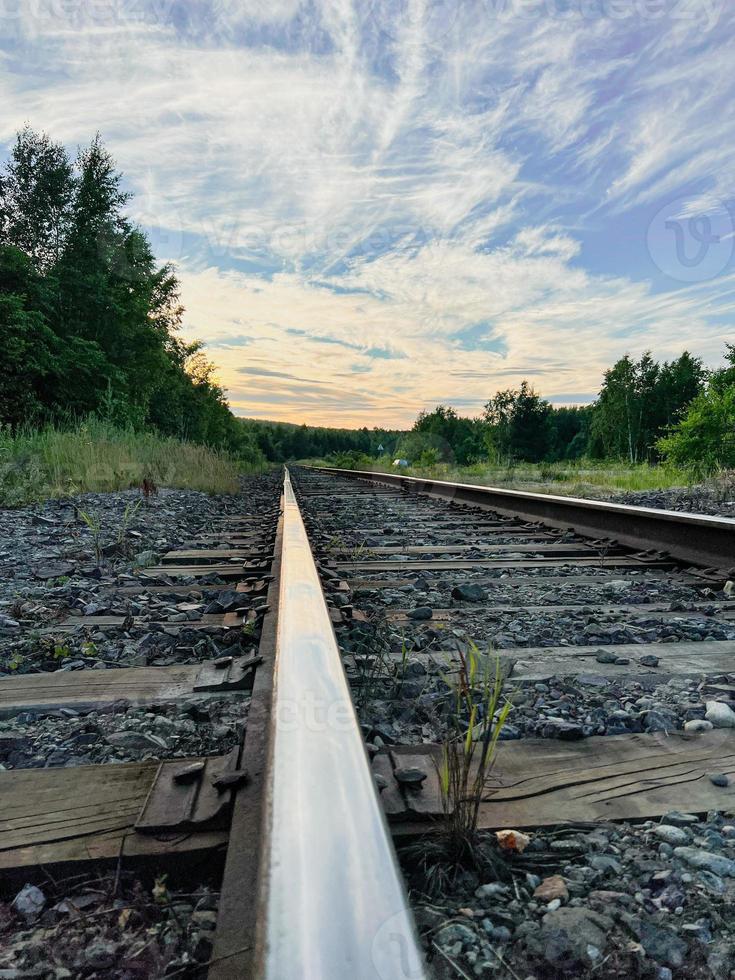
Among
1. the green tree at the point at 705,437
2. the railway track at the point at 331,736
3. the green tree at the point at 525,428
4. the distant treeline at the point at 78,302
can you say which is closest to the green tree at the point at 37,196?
the distant treeline at the point at 78,302

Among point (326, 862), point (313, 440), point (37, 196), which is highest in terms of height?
point (37, 196)

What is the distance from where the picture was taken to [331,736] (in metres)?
0.94

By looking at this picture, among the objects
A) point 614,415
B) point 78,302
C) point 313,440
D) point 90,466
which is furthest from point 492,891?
point 313,440

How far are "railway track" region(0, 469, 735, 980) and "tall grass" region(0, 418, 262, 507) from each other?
423cm

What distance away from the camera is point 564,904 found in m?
0.84

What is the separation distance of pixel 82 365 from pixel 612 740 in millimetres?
22905

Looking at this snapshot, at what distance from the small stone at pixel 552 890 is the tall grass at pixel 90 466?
5.69 meters

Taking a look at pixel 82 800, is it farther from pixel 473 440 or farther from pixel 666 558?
pixel 473 440

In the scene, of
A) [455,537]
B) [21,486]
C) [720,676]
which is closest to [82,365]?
[21,486]

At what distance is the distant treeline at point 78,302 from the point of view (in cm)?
1938

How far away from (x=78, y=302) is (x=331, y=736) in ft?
93.5

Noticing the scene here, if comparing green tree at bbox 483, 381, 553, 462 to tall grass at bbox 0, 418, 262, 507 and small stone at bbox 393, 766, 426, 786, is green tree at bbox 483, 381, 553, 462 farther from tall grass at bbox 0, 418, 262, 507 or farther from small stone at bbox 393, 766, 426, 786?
small stone at bbox 393, 766, 426, 786

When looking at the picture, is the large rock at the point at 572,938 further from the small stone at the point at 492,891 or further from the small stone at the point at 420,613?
the small stone at the point at 420,613

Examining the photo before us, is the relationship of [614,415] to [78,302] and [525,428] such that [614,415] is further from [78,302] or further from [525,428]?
[78,302]
